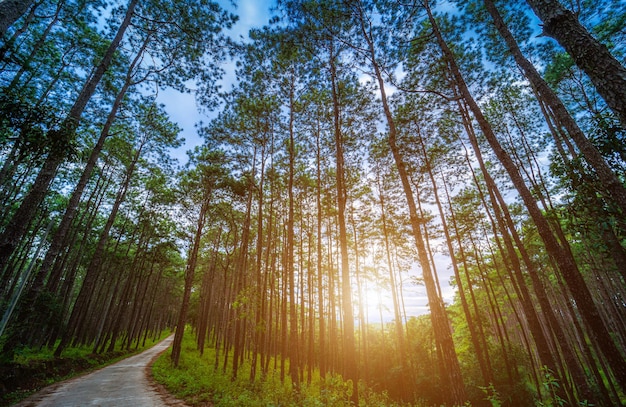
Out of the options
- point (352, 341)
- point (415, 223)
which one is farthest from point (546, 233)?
point (352, 341)

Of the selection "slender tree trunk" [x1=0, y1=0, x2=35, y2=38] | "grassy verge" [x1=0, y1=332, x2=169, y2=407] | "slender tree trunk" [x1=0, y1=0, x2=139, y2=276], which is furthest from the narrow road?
"slender tree trunk" [x1=0, y1=0, x2=35, y2=38]

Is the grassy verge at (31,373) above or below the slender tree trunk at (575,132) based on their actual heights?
below

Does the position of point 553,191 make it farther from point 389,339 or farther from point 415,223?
point 389,339

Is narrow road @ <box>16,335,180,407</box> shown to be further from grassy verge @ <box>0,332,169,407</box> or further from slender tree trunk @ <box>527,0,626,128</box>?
slender tree trunk @ <box>527,0,626,128</box>

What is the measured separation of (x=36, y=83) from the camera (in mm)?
13383

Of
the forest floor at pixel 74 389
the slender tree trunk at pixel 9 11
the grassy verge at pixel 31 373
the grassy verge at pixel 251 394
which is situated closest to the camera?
the slender tree trunk at pixel 9 11

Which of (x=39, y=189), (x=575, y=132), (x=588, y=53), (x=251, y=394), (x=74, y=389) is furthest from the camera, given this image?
(x=74, y=389)

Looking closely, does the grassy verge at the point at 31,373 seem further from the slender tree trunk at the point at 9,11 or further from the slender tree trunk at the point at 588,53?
the slender tree trunk at the point at 588,53

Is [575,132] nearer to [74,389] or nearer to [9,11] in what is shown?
[9,11]

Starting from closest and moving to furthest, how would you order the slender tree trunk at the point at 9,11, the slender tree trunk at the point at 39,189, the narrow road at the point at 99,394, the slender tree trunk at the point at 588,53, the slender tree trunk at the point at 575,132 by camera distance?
the slender tree trunk at the point at 588,53 → the slender tree trunk at the point at 575,132 → the slender tree trunk at the point at 9,11 → the slender tree trunk at the point at 39,189 → the narrow road at the point at 99,394

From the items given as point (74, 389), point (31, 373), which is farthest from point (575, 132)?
point (31, 373)

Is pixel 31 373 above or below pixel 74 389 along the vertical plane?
above

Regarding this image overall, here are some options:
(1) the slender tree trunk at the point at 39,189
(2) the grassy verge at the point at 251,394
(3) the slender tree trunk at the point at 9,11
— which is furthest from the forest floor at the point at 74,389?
(3) the slender tree trunk at the point at 9,11

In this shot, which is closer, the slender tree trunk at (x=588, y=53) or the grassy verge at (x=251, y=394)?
the slender tree trunk at (x=588, y=53)
